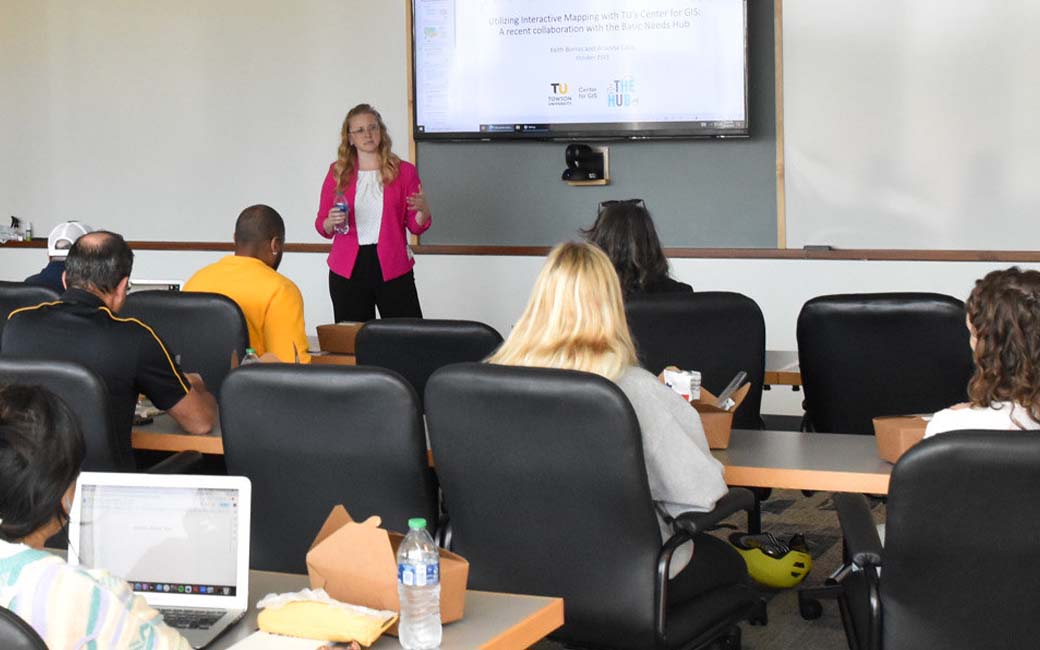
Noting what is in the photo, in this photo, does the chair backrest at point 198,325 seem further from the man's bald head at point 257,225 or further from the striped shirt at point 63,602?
the striped shirt at point 63,602

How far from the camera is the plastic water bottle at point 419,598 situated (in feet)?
6.34

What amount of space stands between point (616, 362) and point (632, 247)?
1.53 m

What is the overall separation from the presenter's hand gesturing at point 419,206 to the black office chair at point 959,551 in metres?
4.18

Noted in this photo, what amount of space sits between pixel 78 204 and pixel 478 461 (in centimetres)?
658

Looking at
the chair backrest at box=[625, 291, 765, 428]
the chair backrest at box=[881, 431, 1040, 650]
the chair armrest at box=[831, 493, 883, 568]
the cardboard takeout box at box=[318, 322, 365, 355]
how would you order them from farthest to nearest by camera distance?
the cardboard takeout box at box=[318, 322, 365, 355] → the chair backrest at box=[625, 291, 765, 428] → the chair armrest at box=[831, 493, 883, 568] → the chair backrest at box=[881, 431, 1040, 650]

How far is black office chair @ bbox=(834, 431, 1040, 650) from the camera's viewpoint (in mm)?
2281

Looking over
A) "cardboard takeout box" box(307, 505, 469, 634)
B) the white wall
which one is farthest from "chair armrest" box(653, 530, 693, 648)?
the white wall

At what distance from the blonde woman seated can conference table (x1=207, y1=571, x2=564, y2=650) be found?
2.39ft

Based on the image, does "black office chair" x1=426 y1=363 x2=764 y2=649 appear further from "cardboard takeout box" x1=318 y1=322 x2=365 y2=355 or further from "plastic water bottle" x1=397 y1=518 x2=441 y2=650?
"cardboard takeout box" x1=318 y1=322 x2=365 y2=355

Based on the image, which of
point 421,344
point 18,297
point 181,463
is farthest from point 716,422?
point 18,297

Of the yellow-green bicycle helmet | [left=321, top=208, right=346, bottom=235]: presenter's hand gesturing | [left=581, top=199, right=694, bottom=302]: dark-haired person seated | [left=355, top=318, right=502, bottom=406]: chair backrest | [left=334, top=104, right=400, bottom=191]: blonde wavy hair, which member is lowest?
the yellow-green bicycle helmet

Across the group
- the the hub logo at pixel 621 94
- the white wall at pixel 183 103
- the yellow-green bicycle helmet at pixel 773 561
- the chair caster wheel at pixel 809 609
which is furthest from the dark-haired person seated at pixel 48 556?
the white wall at pixel 183 103

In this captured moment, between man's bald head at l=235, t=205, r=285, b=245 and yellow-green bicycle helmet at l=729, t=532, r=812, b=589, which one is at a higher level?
man's bald head at l=235, t=205, r=285, b=245

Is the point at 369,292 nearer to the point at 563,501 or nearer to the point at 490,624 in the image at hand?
the point at 563,501
